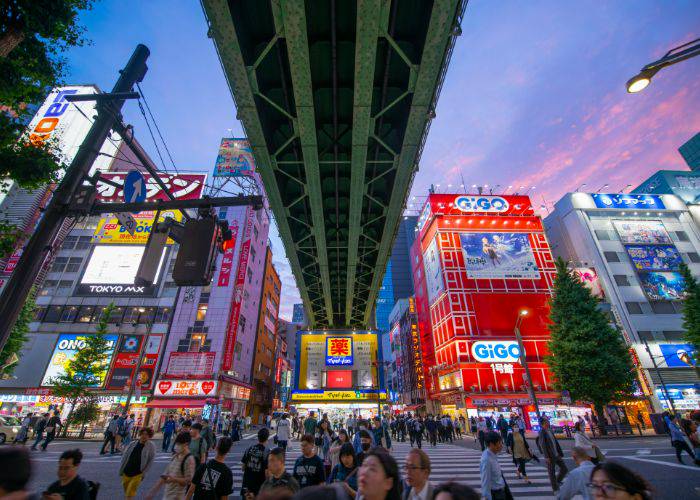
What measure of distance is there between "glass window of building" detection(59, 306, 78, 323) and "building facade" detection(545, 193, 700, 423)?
61032 mm

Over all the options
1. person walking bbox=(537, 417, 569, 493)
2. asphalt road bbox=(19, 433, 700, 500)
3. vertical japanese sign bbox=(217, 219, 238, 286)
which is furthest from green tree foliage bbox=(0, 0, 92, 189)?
vertical japanese sign bbox=(217, 219, 238, 286)

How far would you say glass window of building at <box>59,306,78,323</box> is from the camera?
1487 inches

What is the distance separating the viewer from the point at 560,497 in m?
4.22

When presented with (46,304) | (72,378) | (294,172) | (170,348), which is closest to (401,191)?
(294,172)

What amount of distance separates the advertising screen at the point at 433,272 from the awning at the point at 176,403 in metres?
31.2

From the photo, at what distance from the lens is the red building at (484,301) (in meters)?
34.0

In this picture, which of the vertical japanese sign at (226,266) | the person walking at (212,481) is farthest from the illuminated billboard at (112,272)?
the person walking at (212,481)

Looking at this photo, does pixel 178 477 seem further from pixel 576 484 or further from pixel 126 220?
pixel 576 484

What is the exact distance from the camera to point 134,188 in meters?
6.61

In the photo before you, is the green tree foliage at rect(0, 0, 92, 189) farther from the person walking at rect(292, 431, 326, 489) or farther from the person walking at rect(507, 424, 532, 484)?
the person walking at rect(507, 424, 532, 484)

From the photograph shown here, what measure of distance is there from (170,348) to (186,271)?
36026 mm

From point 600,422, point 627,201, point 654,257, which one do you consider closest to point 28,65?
point 600,422

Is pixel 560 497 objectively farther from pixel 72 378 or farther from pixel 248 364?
pixel 248 364

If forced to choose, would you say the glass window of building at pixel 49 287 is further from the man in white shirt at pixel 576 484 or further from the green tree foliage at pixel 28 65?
the man in white shirt at pixel 576 484
